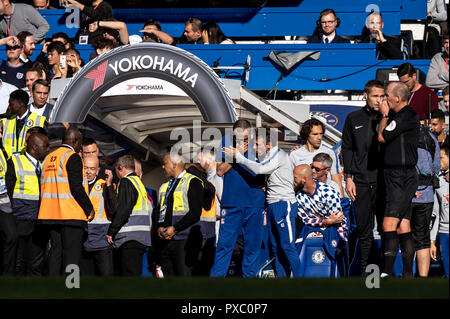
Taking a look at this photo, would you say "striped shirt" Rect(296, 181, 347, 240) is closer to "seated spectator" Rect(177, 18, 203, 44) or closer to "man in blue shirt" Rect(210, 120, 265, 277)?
"man in blue shirt" Rect(210, 120, 265, 277)

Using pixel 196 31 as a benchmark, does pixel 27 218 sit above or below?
below

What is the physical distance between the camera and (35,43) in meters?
13.0

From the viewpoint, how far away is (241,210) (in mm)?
8305

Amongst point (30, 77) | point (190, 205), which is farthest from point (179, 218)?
point (30, 77)

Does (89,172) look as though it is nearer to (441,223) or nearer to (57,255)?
(57,255)

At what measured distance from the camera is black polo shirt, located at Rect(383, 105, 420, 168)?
25.2 ft

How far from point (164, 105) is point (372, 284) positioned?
634cm

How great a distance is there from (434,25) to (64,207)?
785cm

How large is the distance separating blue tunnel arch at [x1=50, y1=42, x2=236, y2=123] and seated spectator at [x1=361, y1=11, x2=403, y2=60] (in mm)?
3918

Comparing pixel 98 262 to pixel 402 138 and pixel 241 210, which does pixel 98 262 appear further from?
pixel 402 138

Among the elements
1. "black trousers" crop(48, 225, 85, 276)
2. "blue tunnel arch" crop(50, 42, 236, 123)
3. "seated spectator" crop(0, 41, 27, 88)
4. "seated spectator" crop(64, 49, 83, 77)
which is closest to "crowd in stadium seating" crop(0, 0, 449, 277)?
"black trousers" crop(48, 225, 85, 276)

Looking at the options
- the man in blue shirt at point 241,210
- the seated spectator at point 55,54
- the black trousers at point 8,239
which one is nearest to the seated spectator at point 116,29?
the seated spectator at point 55,54

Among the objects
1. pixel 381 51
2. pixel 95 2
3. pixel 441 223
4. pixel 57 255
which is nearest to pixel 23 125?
pixel 57 255
